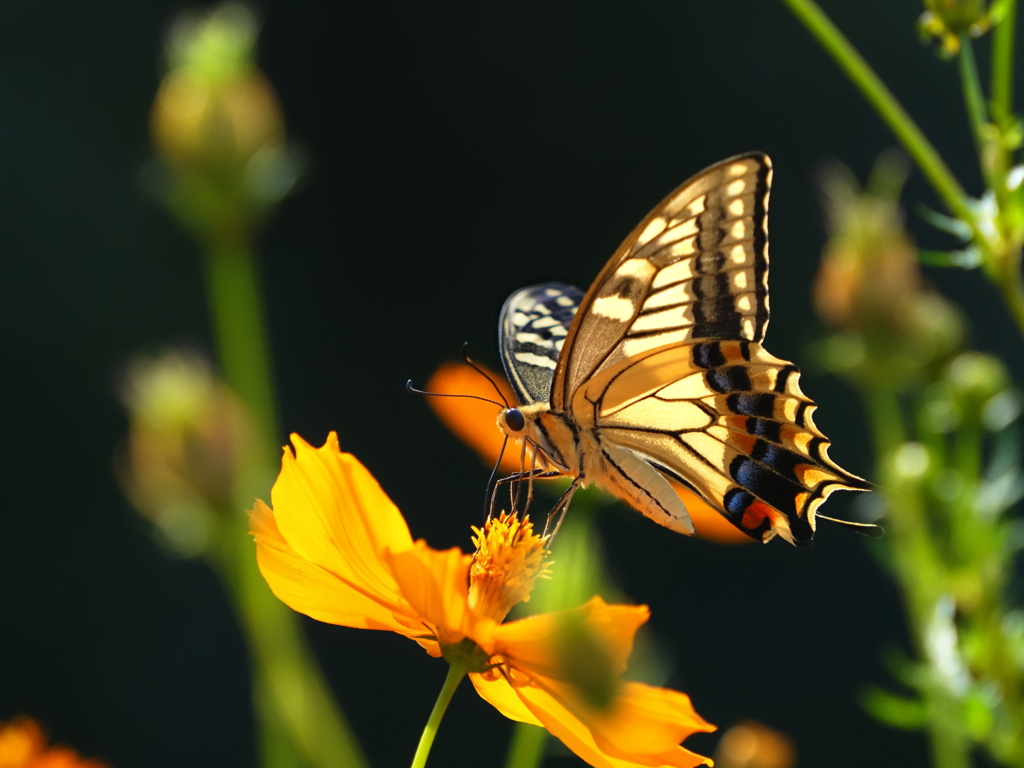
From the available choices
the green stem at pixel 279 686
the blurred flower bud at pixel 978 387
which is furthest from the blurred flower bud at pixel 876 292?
the green stem at pixel 279 686

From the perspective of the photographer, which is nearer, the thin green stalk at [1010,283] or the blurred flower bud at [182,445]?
the thin green stalk at [1010,283]

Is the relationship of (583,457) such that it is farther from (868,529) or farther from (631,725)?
(631,725)

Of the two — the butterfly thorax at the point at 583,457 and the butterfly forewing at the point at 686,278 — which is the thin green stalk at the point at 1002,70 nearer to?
the butterfly forewing at the point at 686,278

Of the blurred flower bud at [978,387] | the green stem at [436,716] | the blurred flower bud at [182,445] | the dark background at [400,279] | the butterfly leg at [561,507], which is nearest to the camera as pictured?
the green stem at [436,716]

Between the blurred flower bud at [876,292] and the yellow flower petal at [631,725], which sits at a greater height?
the blurred flower bud at [876,292]

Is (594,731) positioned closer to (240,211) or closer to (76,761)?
(76,761)

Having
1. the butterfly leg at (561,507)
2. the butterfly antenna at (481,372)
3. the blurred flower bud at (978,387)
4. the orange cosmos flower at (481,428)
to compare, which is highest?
the blurred flower bud at (978,387)

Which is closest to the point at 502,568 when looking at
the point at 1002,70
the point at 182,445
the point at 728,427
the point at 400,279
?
the point at 728,427

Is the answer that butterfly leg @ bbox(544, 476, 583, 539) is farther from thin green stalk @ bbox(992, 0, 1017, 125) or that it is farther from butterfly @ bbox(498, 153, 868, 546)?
thin green stalk @ bbox(992, 0, 1017, 125)
